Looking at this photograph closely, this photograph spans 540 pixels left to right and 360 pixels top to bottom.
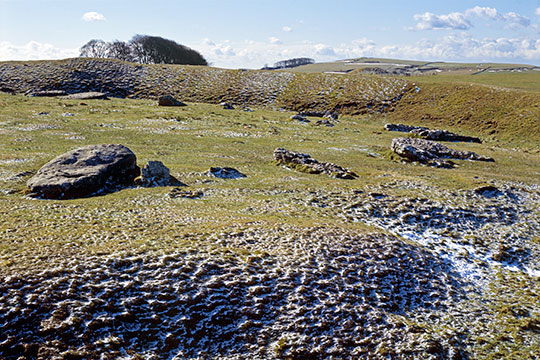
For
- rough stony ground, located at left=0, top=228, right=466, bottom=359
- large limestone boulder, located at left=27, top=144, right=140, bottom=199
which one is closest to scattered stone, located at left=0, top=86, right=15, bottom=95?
large limestone boulder, located at left=27, top=144, right=140, bottom=199

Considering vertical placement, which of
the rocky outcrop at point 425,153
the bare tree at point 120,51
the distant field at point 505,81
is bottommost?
the rocky outcrop at point 425,153

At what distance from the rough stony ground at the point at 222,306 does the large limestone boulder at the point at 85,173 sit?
11345 mm

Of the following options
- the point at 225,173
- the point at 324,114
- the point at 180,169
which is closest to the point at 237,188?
the point at 225,173

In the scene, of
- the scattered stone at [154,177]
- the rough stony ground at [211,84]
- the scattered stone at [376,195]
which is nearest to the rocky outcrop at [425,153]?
the scattered stone at [376,195]

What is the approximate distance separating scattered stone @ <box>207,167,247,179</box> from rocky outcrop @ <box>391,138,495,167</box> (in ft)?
65.6

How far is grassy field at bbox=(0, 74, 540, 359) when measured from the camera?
1454cm

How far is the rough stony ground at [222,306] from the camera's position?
37.1 ft

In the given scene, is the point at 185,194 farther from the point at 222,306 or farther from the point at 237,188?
the point at 222,306

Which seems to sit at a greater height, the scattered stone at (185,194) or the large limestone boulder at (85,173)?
the large limestone boulder at (85,173)

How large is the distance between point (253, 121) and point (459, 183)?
37.7 meters

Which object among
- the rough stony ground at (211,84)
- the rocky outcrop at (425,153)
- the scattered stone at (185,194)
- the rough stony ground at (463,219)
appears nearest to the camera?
the rough stony ground at (463,219)

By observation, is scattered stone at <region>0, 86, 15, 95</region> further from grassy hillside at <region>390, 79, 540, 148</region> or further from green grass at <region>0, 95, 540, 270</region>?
grassy hillside at <region>390, 79, 540, 148</region>

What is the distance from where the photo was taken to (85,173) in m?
24.5

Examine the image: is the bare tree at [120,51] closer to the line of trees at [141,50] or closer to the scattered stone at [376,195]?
the line of trees at [141,50]
